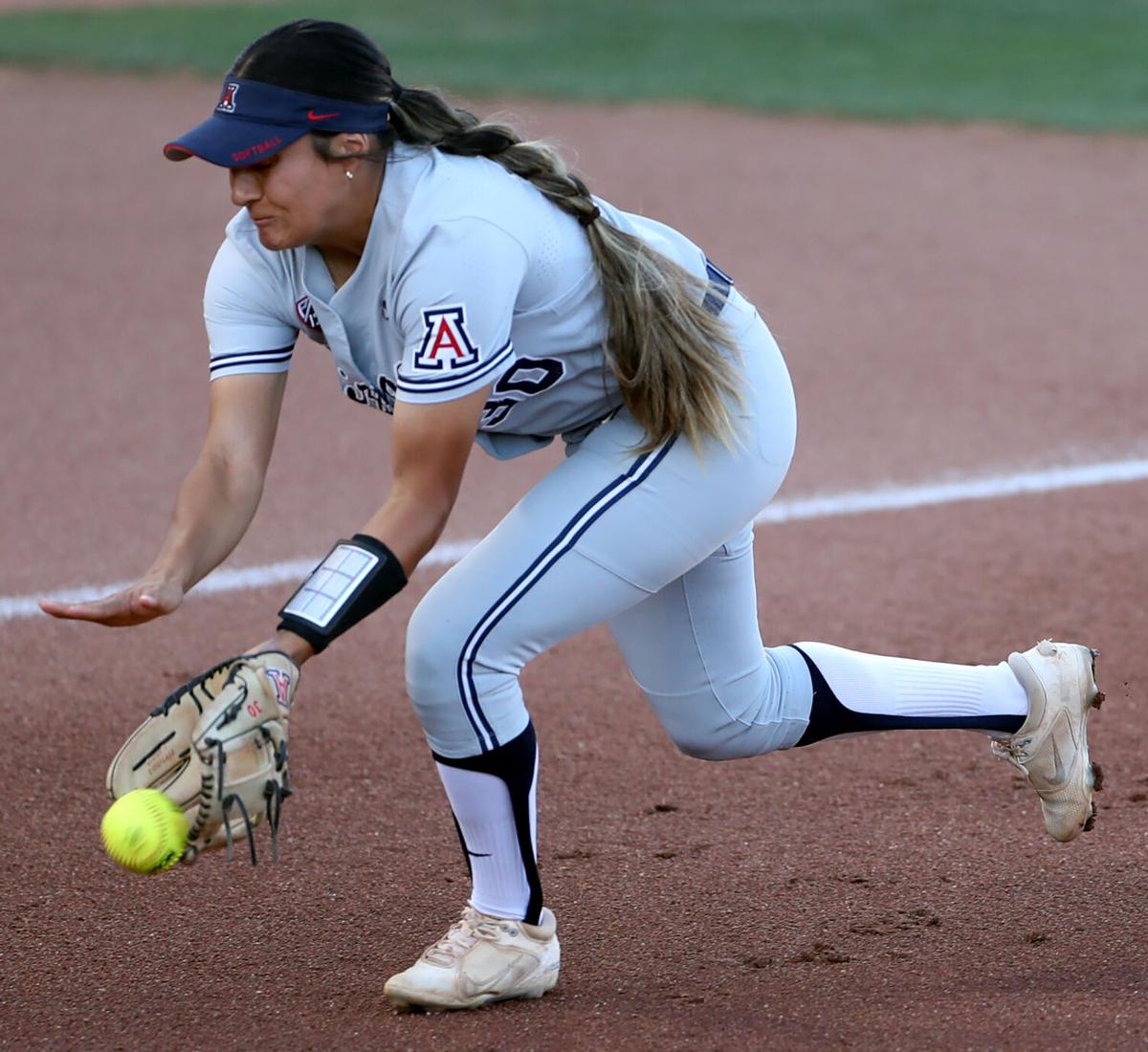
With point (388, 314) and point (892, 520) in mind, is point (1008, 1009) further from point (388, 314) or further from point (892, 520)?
point (892, 520)

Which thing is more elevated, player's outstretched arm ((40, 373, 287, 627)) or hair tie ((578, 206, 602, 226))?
hair tie ((578, 206, 602, 226))

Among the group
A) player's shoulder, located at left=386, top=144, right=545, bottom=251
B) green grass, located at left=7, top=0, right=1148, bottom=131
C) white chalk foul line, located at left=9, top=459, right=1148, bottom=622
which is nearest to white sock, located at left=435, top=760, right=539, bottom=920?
player's shoulder, located at left=386, top=144, right=545, bottom=251

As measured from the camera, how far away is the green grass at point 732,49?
1209cm

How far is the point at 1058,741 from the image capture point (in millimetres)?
3377

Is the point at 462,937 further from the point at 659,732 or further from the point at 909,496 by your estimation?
the point at 909,496

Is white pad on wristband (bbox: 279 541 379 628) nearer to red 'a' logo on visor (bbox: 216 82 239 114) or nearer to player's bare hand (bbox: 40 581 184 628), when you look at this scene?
player's bare hand (bbox: 40 581 184 628)

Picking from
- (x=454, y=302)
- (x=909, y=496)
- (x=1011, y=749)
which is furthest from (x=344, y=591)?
(x=909, y=496)

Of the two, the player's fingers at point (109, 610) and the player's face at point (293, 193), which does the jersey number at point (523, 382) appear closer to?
the player's face at point (293, 193)

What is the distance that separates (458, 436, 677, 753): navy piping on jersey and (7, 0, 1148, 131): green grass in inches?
355

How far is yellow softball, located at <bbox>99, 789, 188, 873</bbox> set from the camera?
2652mm

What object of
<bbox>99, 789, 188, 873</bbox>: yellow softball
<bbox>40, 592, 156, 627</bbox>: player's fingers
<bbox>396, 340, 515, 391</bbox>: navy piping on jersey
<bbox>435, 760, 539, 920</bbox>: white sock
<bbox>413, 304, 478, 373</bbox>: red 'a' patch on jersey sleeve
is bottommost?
<bbox>435, 760, 539, 920</bbox>: white sock

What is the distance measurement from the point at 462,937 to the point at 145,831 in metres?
0.64

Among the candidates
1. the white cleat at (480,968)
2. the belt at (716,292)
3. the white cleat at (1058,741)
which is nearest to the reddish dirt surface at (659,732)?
the white cleat at (480,968)

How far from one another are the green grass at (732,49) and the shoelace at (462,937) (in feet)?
30.4
